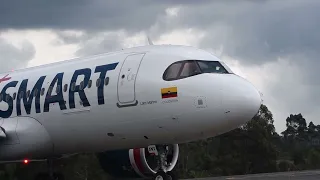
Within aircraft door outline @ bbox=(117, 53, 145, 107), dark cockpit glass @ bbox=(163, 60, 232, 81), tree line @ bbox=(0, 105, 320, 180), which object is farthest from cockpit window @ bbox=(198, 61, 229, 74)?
tree line @ bbox=(0, 105, 320, 180)

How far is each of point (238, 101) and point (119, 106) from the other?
10.9ft

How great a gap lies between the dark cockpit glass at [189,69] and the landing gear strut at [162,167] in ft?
6.63

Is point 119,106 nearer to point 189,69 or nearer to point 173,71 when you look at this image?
point 173,71

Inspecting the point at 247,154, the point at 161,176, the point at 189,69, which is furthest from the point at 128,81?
the point at 247,154

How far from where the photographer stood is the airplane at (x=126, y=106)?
50.3 feet

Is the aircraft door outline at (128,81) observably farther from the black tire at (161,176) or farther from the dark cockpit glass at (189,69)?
the black tire at (161,176)

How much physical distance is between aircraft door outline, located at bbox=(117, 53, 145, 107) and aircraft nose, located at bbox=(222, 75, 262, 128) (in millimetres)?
2466

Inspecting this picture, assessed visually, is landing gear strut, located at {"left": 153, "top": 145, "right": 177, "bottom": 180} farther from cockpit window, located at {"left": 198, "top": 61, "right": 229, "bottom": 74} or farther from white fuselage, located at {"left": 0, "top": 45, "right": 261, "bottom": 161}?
cockpit window, located at {"left": 198, "top": 61, "right": 229, "bottom": 74}

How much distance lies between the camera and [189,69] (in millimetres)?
15953

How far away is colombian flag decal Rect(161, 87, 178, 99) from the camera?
51.0 ft

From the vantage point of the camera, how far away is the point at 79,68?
736 inches

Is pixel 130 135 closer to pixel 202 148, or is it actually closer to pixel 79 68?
pixel 79 68

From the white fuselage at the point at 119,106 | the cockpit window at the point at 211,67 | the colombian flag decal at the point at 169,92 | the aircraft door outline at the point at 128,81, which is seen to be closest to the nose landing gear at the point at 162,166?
the white fuselage at the point at 119,106

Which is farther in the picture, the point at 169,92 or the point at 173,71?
the point at 173,71
